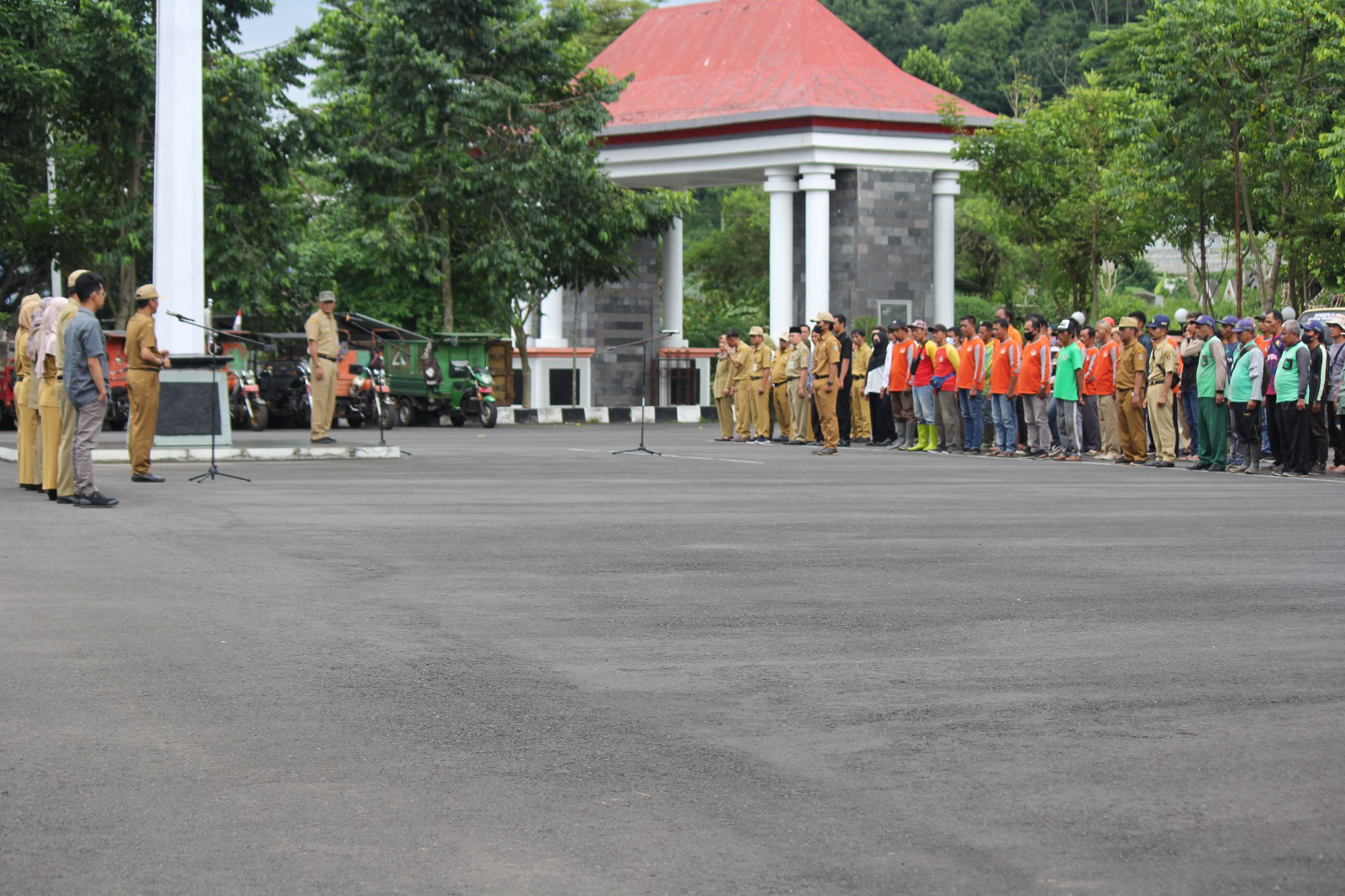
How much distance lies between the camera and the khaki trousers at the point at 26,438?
53.9ft

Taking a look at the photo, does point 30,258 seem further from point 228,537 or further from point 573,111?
point 228,537

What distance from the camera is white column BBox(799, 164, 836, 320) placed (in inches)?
1769

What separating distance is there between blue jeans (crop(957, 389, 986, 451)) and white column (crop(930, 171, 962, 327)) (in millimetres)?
20247

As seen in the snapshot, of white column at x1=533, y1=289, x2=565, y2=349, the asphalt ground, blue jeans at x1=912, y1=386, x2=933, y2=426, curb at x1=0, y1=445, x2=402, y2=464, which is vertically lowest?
the asphalt ground

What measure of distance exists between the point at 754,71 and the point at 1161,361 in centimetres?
2770

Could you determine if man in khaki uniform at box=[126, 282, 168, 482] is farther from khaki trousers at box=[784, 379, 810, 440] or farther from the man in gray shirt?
khaki trousers at box=[784, 379, 810, 440]

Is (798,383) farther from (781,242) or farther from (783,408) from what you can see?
(781,242)

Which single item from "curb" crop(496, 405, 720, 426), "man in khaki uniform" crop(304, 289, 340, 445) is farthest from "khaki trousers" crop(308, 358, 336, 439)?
"curb" crop(496, 405, 720, 426)

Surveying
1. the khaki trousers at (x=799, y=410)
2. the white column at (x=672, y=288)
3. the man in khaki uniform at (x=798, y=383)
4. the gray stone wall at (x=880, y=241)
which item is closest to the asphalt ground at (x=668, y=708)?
the man in khaki uniform at (x=798, y=383)

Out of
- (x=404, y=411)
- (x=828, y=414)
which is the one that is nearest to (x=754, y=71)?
(x=404, y=411)

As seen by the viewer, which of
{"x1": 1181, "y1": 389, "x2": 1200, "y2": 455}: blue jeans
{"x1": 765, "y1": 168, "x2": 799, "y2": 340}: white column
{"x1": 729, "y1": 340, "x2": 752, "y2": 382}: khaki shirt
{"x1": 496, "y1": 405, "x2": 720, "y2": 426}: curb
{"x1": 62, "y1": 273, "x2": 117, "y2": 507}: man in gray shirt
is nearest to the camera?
{"x1": 62, "y1": 273, "x2": 117, "y2": 507}: man in gray shirt

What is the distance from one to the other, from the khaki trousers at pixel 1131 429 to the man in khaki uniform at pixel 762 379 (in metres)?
7.70

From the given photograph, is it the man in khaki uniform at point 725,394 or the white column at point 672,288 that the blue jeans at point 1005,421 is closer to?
the man in khaki uniform at point 725,394

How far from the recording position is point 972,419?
84.9 feet
